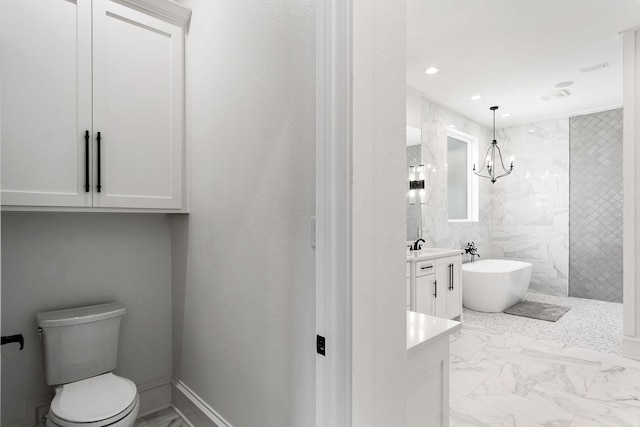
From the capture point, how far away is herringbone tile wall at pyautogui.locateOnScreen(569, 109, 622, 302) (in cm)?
502

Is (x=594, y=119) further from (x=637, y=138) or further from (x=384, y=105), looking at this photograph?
(x=384, y=105)

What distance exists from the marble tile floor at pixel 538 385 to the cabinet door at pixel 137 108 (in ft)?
7.43

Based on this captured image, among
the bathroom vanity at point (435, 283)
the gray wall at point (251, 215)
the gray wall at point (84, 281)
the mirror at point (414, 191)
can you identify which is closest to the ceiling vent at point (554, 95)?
the mirror at point (414, 191)

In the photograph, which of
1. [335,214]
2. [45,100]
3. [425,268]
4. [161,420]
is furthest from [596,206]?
[45,100]

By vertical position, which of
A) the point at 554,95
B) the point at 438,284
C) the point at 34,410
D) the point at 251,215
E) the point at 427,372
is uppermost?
the point at 554,95

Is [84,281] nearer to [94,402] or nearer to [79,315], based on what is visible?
[79,315]

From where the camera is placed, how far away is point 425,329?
4.59 feet

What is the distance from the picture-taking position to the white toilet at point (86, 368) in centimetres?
152

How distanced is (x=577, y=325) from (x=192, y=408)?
4.16 metres

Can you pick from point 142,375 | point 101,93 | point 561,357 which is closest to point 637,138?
point 561,357

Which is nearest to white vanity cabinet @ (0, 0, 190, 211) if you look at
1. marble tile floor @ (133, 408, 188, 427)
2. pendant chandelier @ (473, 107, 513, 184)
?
marble tile floor @ (133, 408, 188, 427)

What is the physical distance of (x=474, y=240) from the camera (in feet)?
18.2

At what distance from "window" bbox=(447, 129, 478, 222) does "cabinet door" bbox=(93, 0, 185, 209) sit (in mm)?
4158

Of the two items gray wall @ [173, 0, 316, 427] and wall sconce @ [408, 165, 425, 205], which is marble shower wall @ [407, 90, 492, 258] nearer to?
wall sconce @ [408, 165, 425, 205]
